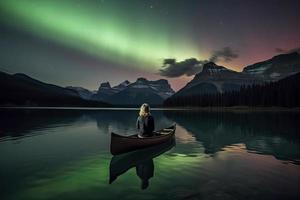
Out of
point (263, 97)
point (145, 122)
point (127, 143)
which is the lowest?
point (127, 143)

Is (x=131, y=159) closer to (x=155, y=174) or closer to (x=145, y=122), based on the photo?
(x=145, y=122)

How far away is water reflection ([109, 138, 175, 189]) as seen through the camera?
536 inches

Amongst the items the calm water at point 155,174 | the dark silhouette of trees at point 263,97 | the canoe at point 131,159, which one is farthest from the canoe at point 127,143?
the dark silhouette of trees at point 263,97

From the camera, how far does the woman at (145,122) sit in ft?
65.2

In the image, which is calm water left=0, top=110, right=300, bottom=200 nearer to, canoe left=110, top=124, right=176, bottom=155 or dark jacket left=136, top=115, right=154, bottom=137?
canoe left=110, top=124, right=176, bottom=155

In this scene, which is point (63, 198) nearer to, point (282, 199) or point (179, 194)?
A: point (179, 194)

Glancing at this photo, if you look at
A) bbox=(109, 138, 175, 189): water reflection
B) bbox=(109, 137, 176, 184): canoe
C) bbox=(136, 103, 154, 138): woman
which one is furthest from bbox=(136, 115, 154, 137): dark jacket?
bbox=(109, 138, 175, 189): water reflection

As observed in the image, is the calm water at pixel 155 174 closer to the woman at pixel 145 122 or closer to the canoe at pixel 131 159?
the canoe at pixel 131 159

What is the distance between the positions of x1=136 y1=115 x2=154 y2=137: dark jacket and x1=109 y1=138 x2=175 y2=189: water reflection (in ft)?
5.51

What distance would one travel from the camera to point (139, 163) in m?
17.1

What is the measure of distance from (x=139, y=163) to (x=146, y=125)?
4.12 m

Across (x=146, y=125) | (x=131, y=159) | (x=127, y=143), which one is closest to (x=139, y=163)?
(x=131, y=159)

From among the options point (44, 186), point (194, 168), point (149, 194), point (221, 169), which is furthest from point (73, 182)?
point (221, 169)

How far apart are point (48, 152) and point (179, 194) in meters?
14.6
